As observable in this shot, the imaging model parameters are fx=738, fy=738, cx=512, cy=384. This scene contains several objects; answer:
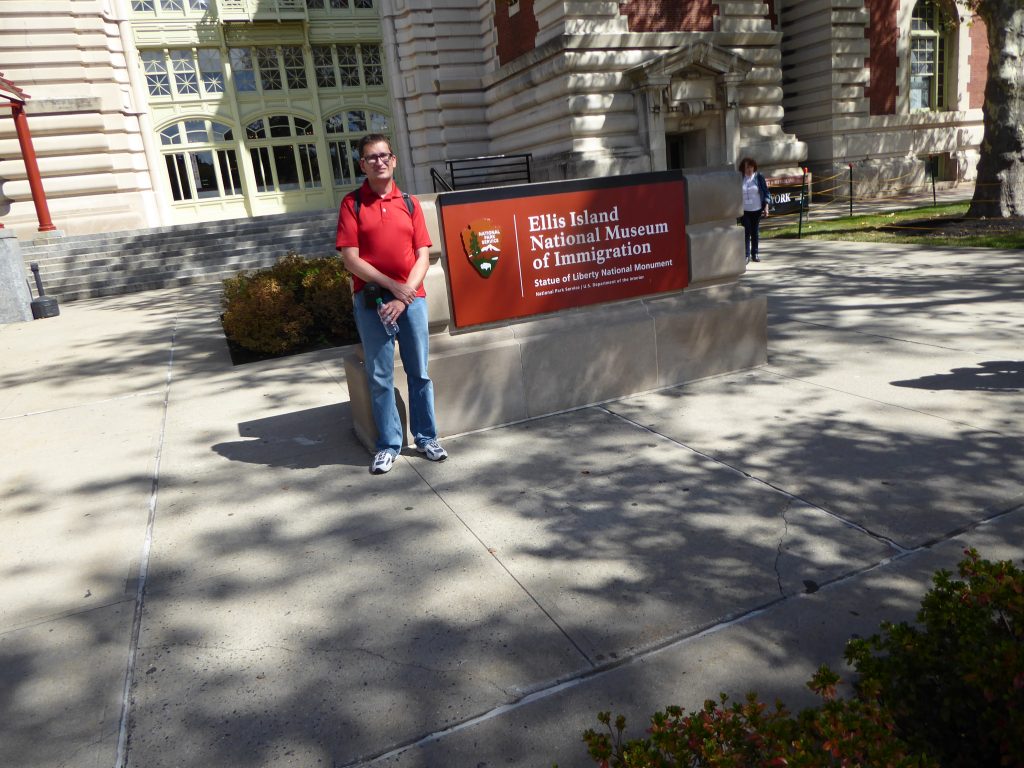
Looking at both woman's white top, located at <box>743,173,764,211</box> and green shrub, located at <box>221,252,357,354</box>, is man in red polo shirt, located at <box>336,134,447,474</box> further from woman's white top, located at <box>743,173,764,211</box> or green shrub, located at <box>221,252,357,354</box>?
woman's white top, located at <box>743,173,764,211</box>

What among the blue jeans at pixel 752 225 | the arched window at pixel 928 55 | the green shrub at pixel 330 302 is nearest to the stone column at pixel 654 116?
the blue jeans at pixel 752 225

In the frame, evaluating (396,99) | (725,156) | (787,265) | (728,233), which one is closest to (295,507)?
(728,233)

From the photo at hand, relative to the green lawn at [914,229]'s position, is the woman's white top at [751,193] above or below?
above

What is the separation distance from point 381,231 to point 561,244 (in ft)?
5.30

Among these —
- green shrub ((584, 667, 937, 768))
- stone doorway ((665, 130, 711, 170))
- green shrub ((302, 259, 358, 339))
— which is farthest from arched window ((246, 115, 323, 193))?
green shrub ((584, 667, 937, 768))

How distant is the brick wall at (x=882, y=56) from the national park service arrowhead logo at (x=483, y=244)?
85.1 ft

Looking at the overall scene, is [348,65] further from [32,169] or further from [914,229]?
[914,229]

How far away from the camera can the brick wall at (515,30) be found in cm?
2250

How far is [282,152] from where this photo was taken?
87.9 feet

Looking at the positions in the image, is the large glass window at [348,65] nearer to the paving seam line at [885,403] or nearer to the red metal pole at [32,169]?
the red metal pole at [32,169]

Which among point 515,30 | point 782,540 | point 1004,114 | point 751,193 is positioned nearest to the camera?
point 782,540

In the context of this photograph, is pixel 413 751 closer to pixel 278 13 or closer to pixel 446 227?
pixel 446 227

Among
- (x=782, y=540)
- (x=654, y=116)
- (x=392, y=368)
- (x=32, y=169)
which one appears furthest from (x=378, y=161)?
(x=32, y=169)

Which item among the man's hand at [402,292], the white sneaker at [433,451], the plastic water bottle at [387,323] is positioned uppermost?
the man's hand at [402,292]
